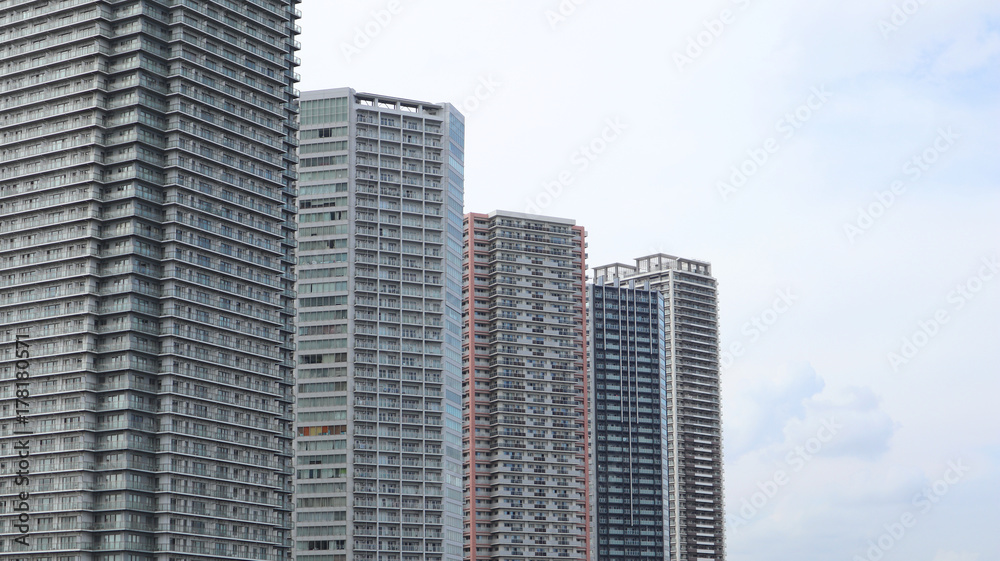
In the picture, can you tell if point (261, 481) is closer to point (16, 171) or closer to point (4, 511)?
point (4, 511)

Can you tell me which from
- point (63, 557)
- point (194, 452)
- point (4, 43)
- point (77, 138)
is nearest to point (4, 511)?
point (63, 557)

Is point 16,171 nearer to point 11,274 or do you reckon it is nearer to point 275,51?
point 11,274

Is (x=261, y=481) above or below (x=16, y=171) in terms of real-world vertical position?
below

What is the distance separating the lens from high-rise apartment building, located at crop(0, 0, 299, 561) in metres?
162

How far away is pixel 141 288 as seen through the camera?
16688cm

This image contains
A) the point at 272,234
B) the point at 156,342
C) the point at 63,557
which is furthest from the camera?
the point at 272,234

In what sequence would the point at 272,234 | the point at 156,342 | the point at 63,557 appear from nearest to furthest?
1. the point at 63,557
2. the point at 156,342
3. the point at 272,234

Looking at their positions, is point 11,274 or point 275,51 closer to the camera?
point 11,274

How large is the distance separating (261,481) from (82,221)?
4059cm

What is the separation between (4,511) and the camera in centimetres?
16462

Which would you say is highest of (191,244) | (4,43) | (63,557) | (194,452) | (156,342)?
(4,43)

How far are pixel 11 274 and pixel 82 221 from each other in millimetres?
12724

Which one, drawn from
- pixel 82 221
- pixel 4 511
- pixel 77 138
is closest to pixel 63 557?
pixel 4 511

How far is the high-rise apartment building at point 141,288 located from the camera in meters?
162
